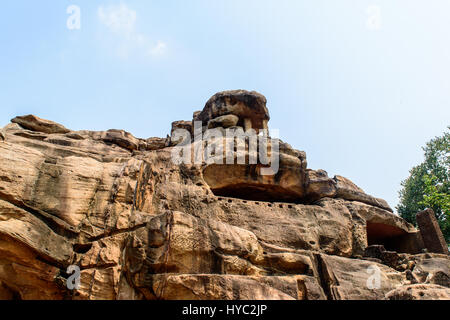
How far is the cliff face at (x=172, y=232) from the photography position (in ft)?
22.0

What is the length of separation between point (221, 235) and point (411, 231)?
8.21 metres

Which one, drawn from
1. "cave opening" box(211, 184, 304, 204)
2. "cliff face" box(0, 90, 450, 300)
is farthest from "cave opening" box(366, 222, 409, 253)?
"cave opening" box(211, 184, 304, 204)

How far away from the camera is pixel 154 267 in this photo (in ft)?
21.9

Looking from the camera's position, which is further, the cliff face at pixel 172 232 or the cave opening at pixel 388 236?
the cave opening at pixel 388 236

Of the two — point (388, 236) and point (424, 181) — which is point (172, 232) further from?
point (424, 181)

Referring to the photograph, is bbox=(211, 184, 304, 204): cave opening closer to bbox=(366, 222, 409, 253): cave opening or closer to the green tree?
bbox=(366, 222, 409, 253): cave opening

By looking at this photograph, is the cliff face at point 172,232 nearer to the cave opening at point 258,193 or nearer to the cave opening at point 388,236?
the cave opening at point 258,193

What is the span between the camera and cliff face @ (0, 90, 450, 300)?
671 centimetres

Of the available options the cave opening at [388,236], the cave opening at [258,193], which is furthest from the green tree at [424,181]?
the cave opening at [258,193]
